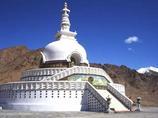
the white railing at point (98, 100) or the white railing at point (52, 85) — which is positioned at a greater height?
the white railing at point (52, 85)

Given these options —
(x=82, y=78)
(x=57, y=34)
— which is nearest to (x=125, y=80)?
(x=57, y=34)

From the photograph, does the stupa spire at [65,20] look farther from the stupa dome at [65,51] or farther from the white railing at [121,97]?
the white railing at [121,97]

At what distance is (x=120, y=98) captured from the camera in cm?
4328

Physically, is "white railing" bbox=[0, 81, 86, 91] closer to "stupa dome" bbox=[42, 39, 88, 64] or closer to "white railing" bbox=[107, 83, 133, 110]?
"white railing" bbox=[107, 83, 133, 110]

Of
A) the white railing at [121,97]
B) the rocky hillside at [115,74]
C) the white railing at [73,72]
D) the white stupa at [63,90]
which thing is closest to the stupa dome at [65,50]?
the white stupa at [63,90]

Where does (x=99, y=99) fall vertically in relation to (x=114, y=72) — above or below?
below

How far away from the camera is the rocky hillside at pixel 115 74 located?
109 metres

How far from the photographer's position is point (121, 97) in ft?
141

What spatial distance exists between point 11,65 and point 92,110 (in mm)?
82240

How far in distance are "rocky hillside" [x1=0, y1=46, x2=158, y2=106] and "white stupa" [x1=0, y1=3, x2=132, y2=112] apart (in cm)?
5616

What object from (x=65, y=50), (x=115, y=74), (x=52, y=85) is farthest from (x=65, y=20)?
(x=115, y=74)

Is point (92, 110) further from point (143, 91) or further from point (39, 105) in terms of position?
point (143, 91)

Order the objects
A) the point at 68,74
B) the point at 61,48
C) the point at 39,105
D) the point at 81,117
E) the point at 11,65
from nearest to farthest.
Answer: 1. the point at 81,117
2. the point at 39,105
3. the point at 68,74
4. the point at 61,48
5. the point at 11,65

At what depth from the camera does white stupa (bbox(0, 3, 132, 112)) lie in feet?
140
